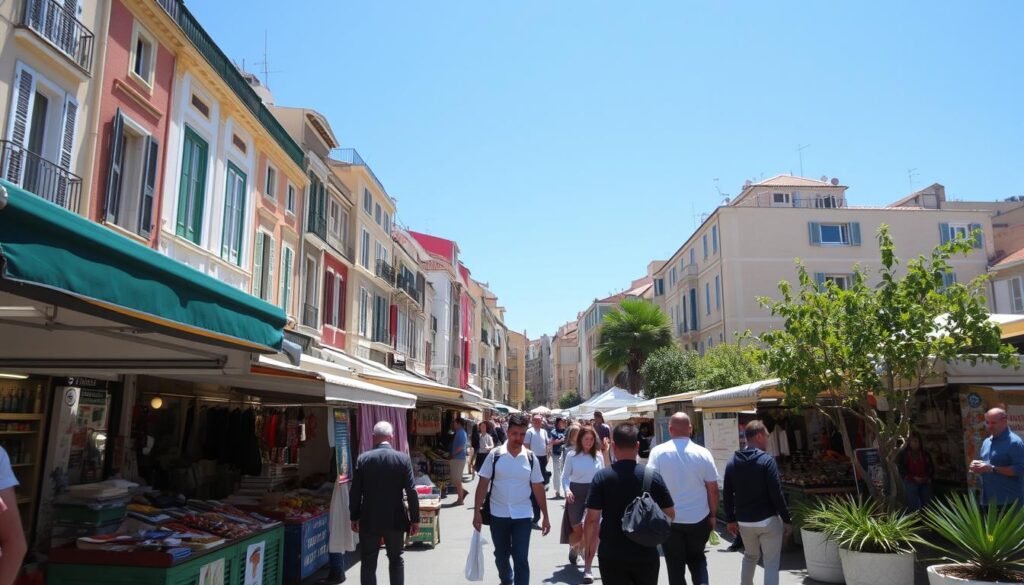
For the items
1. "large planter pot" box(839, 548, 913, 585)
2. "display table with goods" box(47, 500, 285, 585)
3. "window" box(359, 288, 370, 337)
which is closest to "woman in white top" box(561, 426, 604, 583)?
"large planter pot" box(839, 548, 913, 585)

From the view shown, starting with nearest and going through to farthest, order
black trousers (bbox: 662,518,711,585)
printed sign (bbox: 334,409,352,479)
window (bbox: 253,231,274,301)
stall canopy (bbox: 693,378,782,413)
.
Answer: black trousers (bbox: 662,518,711,585), printed sign (bbox: 334,409,352,479), stall canopy (bbox: 693,378,782,413), window (bbox: 253,231,274,301)

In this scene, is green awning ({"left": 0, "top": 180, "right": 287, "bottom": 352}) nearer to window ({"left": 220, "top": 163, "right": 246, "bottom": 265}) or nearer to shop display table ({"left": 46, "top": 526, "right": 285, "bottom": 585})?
shop display table ({"left": 46, "top": 526, "right": 285, "bottom": 585})

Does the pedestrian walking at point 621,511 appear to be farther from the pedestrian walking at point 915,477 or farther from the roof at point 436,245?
the roof at point 436,245

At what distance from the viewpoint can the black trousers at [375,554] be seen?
6.69 metres

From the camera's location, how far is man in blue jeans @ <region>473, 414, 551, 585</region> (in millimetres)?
6656

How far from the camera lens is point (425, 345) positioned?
41.9 metres

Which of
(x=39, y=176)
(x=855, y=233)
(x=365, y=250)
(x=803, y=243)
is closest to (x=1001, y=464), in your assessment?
(x=39, y=176)

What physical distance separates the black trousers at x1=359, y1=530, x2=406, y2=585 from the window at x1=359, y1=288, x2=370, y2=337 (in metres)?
21.4

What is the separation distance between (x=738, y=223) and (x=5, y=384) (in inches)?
1325

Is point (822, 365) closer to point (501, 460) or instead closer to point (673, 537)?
point (673, 537)

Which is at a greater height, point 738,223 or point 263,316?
point 738,223

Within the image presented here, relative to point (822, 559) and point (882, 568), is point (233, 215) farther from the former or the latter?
point (882, 568)

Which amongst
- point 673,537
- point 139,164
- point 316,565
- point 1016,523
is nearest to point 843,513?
point 1016,523

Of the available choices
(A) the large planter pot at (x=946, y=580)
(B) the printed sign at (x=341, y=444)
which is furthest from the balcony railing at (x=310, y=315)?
(A) the large planter pot at (x=946, y=580)
